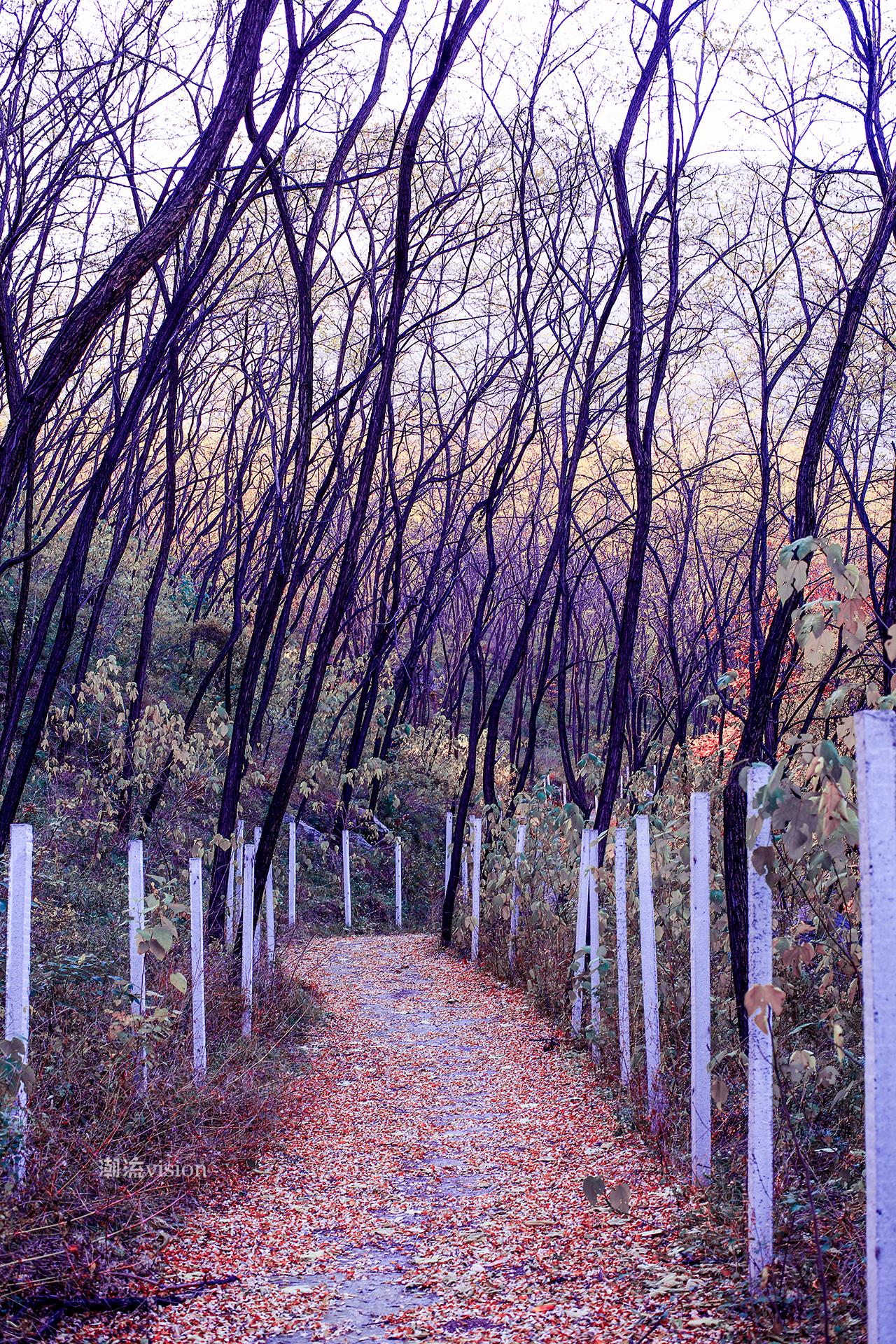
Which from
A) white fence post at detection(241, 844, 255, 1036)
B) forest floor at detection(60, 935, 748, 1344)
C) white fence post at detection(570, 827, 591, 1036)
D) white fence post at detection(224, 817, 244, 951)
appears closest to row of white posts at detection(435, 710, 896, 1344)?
forest floor at detection(60, 935, 748, 1344)

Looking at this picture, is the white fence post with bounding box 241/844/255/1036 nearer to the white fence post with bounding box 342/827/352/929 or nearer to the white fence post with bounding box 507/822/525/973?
the white fence post with bounding box 507/822/525/973

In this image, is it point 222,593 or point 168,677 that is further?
point 222,593

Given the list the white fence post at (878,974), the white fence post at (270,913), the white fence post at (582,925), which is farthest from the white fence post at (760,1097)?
the white fence post at (270,913)

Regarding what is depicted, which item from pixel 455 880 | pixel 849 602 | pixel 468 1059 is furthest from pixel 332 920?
pixel 849 602

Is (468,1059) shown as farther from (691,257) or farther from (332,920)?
(691,257)

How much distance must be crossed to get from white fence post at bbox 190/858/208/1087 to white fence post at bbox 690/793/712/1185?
248 centimetres

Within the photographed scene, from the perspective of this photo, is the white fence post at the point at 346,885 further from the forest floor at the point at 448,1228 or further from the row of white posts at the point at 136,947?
the forest floor at the point at 448,1228

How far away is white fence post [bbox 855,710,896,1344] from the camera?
6.84 ft

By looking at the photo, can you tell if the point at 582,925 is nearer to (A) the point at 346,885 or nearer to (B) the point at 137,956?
(B) the point at 137,956

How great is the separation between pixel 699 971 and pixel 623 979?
1.66m

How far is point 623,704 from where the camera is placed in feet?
27.2

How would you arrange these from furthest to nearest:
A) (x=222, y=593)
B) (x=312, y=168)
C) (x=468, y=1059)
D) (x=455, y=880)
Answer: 1. (x=222, y=593)
2. (x=455, y=880)
3. (x=312, y=168)
4. (x=468, y=1059)

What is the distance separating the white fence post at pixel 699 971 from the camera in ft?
14.2

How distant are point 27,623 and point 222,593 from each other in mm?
6509
